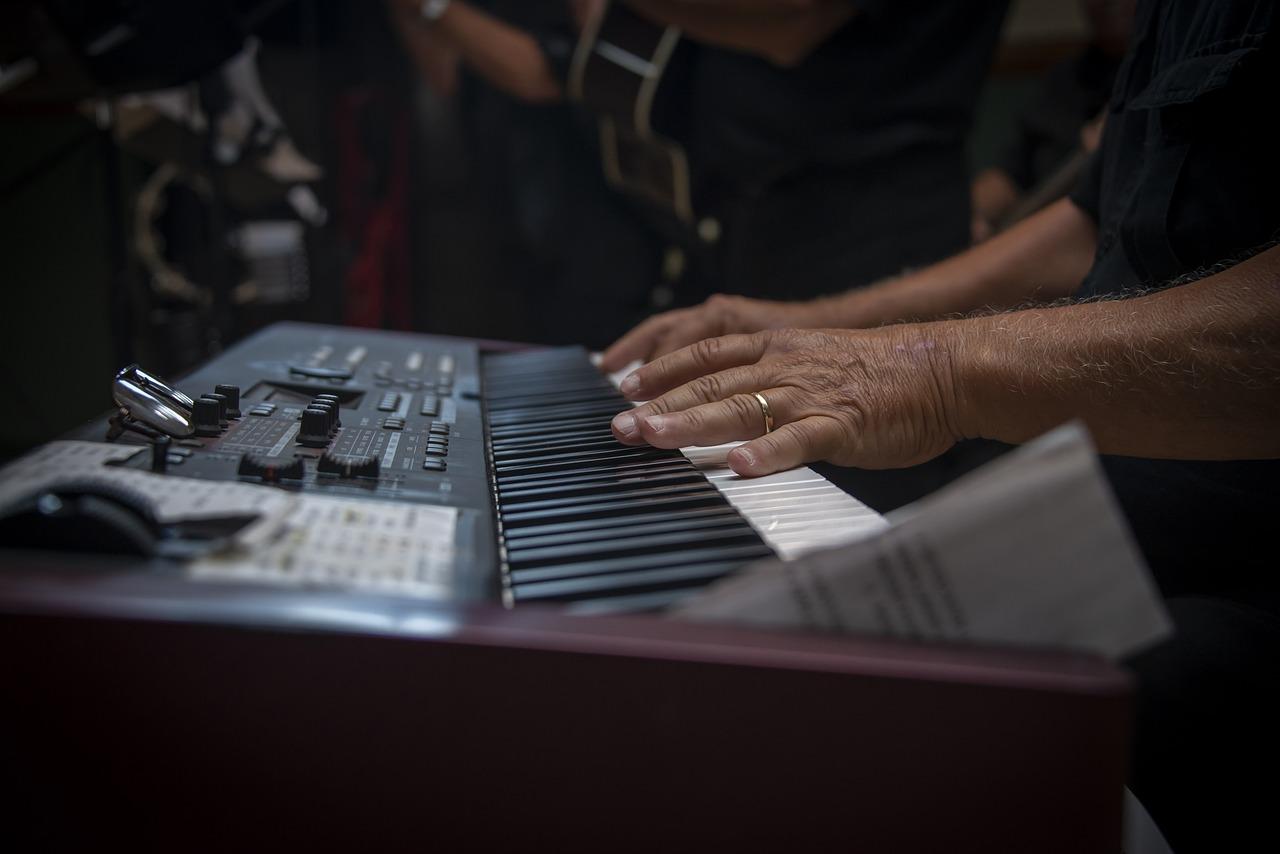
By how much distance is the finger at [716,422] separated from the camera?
2.45ft

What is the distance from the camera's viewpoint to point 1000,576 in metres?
0.40

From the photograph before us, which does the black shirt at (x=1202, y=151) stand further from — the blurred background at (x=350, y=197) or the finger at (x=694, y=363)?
the blurred background at (x=350, y=197)

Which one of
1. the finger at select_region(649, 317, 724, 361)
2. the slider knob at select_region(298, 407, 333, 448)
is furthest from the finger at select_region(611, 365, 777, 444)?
the finger at select_region(649, 317, 724, 361)

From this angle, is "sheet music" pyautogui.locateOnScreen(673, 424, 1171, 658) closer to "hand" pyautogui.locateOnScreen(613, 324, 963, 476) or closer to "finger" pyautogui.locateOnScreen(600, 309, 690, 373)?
"hand" pyautogui.locateOnScreen(613, 324, 963, 476)

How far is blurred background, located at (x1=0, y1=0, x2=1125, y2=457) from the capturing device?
2002 millimetres

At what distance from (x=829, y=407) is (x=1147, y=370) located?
9.0 inches

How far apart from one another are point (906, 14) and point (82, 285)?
2.27 m

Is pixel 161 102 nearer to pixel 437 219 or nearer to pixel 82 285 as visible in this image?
pixel 82 285

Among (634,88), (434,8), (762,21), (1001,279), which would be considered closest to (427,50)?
(434,8)

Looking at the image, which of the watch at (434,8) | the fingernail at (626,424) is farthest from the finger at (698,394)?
the watch at (434,8)

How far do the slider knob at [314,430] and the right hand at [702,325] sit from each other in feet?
1.82

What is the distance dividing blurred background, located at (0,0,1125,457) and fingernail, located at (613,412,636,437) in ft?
3.29

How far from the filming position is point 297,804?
42 centimetres

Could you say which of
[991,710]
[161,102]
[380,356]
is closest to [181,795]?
[991,710]
